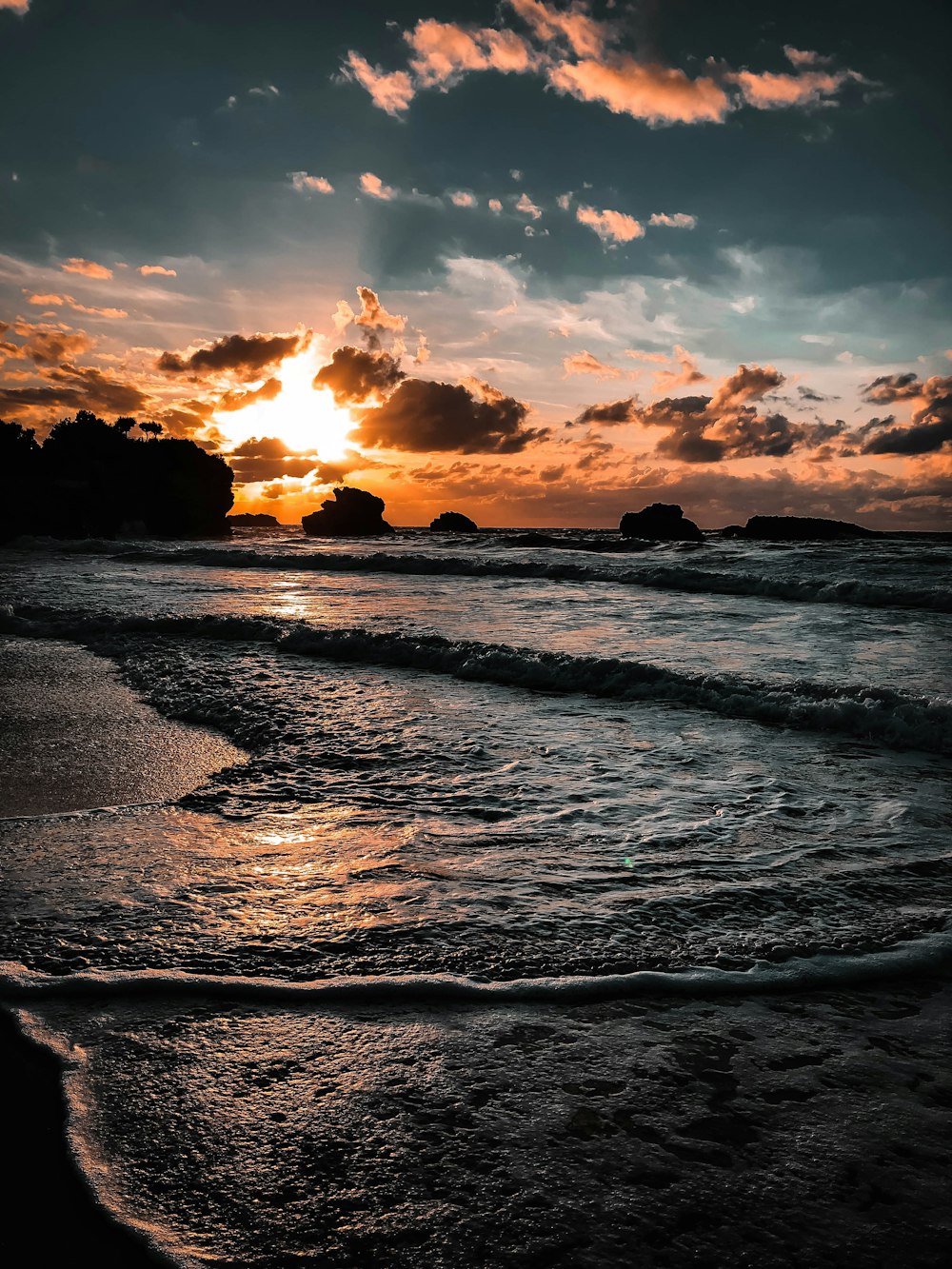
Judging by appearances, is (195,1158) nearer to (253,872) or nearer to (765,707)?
(253,872)

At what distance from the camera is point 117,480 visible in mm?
65250

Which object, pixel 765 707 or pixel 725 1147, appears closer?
pixel 725 1147

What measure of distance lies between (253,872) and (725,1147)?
218cm

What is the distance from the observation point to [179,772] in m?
4.93

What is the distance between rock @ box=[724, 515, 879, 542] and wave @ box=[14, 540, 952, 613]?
2294cm

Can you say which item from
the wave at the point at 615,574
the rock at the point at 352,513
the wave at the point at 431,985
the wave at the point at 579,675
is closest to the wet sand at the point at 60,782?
the wave at the point at 431,985

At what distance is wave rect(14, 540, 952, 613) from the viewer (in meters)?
16.4

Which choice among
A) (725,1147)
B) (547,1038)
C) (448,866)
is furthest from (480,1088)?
(448,866)

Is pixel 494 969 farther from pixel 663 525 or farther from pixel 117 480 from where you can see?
pixel 117 480

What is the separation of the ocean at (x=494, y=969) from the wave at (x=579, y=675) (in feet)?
0.19

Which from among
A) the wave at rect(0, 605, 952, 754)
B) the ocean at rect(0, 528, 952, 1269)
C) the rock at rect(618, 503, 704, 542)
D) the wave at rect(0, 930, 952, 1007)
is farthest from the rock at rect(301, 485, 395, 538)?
the wave at rect(0, 930, 952, 1007)

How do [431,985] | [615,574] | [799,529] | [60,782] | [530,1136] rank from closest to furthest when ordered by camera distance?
[530,1136]
[431,985]
[60,782]
[615,574]
[799,529]

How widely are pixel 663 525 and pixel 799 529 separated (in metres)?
7.88

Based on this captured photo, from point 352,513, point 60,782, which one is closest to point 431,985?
point 60,782
